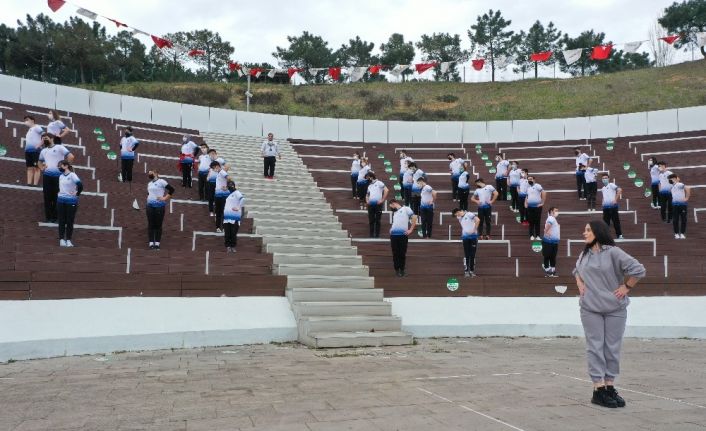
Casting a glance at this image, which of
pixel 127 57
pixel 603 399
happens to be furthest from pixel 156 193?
pixel 127 57

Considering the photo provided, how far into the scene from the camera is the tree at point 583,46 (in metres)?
56.3

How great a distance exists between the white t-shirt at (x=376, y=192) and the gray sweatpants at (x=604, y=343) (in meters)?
9.96

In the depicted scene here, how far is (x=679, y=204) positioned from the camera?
50.6 ft

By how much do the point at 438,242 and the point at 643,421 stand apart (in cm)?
1042

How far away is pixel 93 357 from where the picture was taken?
336 inches

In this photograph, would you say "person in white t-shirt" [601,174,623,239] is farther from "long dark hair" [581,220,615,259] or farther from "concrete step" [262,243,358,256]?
"long dark hair" [581,220,615,259]

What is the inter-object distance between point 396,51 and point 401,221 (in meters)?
49.8

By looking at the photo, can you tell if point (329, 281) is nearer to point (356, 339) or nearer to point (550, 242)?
point (356, 339)

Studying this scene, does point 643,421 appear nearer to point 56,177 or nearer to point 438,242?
point 438,242

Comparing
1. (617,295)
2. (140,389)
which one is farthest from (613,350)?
(140,389)

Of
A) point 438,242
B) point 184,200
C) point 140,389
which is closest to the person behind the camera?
point 140,389

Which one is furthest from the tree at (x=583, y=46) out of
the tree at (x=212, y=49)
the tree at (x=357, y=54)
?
the tree at (x=212, y=49)

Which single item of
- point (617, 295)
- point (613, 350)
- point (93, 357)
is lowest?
point (93, 357)

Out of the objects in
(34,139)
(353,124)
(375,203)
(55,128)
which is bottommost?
(375,203)
